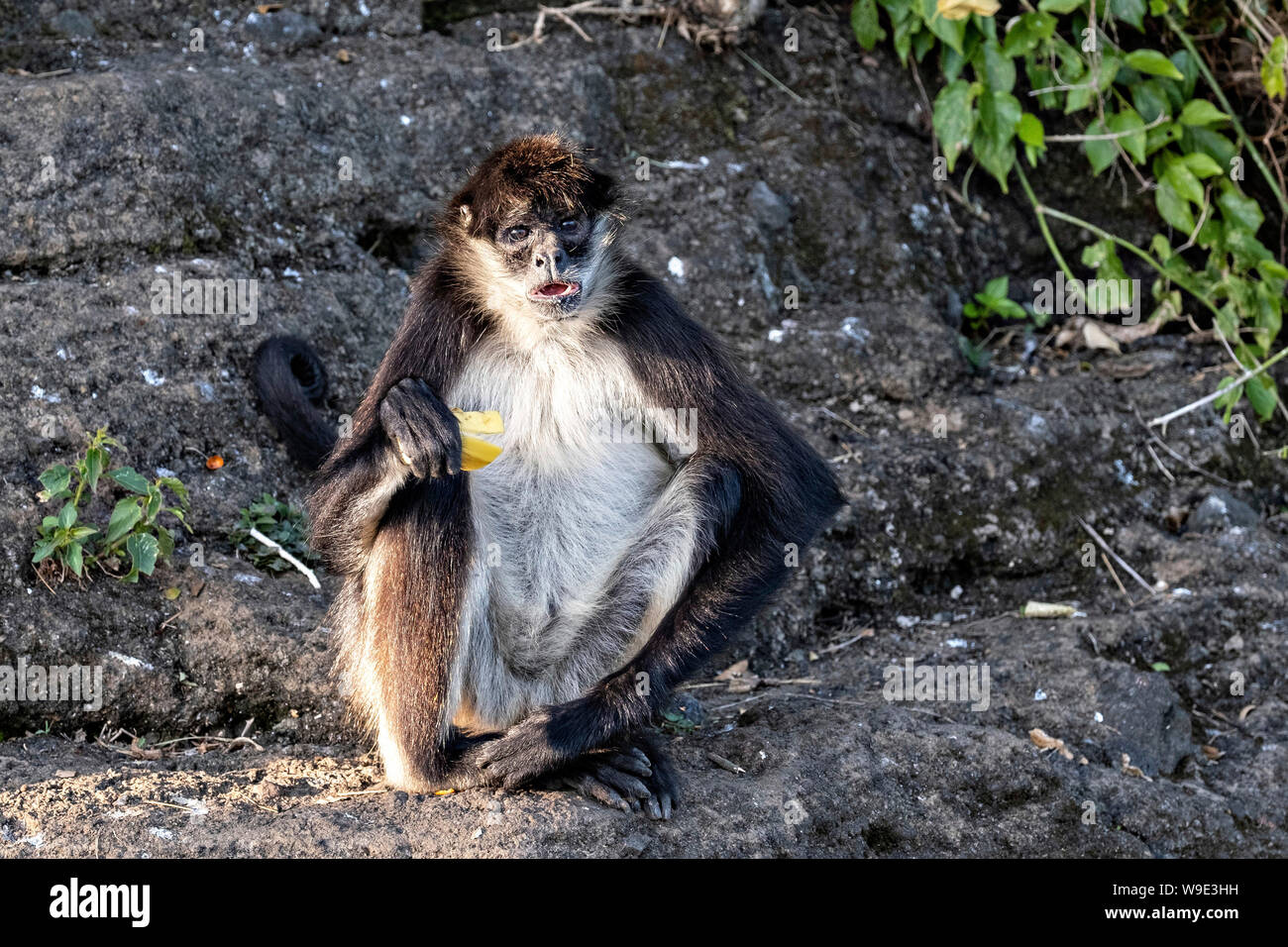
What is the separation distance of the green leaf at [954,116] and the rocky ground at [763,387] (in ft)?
1.29

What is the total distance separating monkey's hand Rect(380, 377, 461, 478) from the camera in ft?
11.7

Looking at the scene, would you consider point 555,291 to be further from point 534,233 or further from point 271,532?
point 271,532

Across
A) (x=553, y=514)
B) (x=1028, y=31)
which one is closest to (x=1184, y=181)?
(x=1028, y=31)

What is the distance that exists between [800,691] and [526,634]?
116 centimetres

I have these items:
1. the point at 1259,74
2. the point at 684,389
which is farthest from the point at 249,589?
the point at 1259,74

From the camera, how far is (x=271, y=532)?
15.8 feet

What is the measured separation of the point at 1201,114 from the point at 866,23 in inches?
63.5

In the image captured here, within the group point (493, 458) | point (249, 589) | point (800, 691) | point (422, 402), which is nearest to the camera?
point (422, 402)

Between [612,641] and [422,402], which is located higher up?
[422,402]

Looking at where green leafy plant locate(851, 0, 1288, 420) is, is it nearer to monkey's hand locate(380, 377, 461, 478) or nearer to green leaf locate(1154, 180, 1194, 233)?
green leaf locate(1154, 180, 1194, 233)

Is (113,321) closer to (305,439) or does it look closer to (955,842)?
(305,439)

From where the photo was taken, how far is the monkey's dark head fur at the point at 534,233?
13.2 feet

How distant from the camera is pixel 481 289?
13.7 ft

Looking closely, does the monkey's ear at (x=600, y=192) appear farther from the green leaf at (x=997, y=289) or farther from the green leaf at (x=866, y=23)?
the green leaf at (x=866, y=23)
